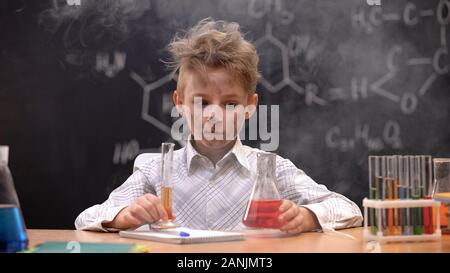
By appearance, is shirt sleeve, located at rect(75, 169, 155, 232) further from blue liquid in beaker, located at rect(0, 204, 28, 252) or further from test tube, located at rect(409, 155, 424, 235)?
test tube, located at rect(409, 155, 424, 235)

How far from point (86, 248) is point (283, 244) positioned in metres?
0.40

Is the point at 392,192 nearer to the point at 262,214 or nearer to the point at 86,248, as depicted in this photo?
the point at 262,214

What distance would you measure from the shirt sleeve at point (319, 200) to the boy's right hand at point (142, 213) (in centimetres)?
40

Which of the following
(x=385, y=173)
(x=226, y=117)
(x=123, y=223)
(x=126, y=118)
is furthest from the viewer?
(x=126, y=118)

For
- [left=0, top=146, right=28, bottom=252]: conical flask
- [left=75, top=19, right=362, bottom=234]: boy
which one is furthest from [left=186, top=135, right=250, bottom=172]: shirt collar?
[left=0, top=146, right=28, bottom=252]: conical flask

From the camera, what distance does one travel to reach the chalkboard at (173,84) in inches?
113

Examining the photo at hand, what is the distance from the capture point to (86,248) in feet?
A: 3.89

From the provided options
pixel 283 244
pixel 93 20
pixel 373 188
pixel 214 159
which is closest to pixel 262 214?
pixel 283 244

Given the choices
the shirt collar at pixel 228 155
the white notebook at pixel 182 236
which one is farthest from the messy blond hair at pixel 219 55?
the white notebook at pixel 182 236

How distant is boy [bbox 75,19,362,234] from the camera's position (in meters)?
1.85
